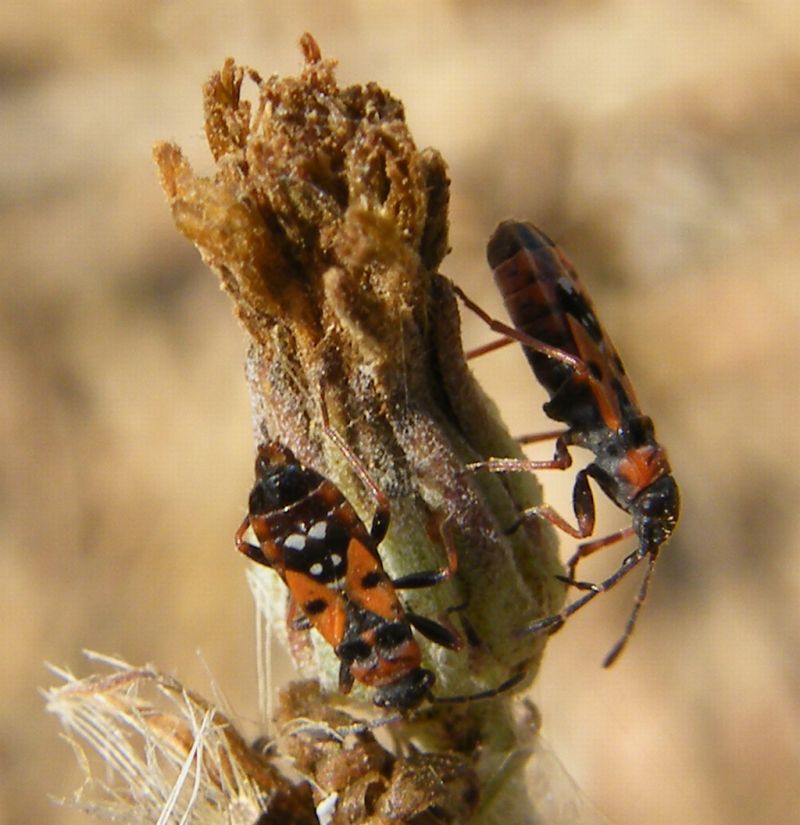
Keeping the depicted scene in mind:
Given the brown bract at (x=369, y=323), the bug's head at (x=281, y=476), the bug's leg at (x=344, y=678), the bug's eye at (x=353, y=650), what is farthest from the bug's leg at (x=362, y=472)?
the bug's leg at (x=344, y=678)

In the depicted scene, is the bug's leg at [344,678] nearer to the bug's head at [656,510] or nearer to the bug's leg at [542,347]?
the bug's leg at [542,347]

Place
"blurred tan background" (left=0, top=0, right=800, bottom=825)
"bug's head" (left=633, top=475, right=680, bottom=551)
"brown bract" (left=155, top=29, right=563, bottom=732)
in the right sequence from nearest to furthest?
"brown bract" (left=155, top=29, right=563, bottom=732)
"bug's head" (left=633, top=475, right=680, bottom=551)
"blurred tan background" (left=0, top=0, right=800, bottom=825)

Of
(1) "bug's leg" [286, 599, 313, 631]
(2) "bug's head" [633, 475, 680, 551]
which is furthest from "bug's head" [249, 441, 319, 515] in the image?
(2) "bug's head" [633, 475, 680, 551]

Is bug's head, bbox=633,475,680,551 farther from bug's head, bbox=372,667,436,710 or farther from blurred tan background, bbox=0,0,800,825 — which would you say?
blurred tan background, bbox=0,0,800,825

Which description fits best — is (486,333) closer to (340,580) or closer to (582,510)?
(582,510)

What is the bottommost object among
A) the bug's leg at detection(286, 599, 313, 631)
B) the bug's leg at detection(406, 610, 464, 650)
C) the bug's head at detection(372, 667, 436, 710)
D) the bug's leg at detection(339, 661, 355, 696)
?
the bug's head at detection(372, 667, 436, 710)

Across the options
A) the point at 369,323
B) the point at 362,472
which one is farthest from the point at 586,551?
the point at 369,323

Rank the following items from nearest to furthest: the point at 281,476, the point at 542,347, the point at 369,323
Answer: the point at 369,323 → the point at 281,476 → the point at 542,347
